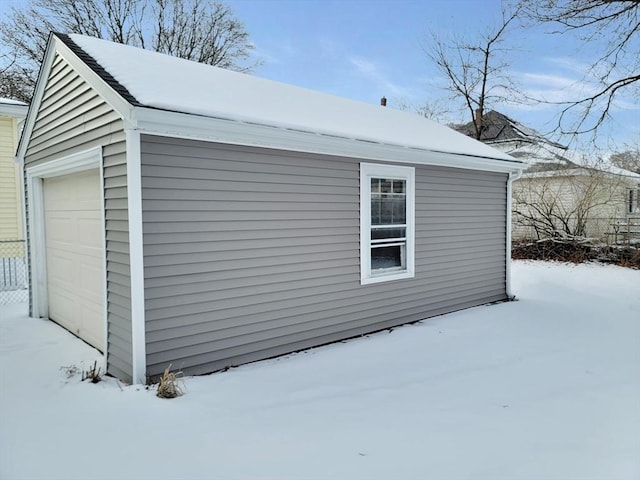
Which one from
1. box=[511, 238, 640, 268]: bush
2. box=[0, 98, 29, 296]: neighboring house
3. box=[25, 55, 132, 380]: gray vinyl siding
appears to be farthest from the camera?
box=[511, 238, 640, 268]: bush

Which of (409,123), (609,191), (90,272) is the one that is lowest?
(90,272)

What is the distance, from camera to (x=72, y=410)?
335 cm

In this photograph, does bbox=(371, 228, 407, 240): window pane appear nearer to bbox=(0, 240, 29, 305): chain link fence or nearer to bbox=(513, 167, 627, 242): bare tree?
bbox=(0, 240, 29, 305): chain link fence

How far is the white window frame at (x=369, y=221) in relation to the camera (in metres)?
5.66

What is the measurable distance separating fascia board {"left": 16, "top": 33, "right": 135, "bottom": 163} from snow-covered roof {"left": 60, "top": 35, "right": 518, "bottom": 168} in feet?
0.30

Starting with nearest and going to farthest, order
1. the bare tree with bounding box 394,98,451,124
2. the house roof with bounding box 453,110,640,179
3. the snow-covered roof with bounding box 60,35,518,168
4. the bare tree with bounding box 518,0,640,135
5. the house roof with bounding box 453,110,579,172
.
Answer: the snow-covered roof with bounding box 60,35,518,168 < the bare tree with bounding box 518,0,640,135 < the house roof with bounding box 453,110,640,179 < the house roof with bounding box 453,110,579,172 < the bare tree with bounding box 394,98,451,124

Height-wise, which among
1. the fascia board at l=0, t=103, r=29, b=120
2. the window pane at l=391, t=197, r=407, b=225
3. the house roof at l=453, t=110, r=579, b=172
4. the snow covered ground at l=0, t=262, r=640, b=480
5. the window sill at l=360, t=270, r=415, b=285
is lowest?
the snow covered ground at l=0, t=262, r=640, b=480

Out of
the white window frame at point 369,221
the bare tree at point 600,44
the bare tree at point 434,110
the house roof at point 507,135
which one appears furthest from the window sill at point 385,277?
the bare tree at point 434,110

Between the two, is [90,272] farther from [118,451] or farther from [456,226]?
[456,226]

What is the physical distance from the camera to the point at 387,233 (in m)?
6.05

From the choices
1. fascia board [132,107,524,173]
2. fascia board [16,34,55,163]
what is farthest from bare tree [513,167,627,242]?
fascia board [16,34,55,163]

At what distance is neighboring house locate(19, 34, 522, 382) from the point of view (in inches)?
155

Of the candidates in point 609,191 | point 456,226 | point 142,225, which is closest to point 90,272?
point 142,225

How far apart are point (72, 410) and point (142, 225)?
60.3 inches
